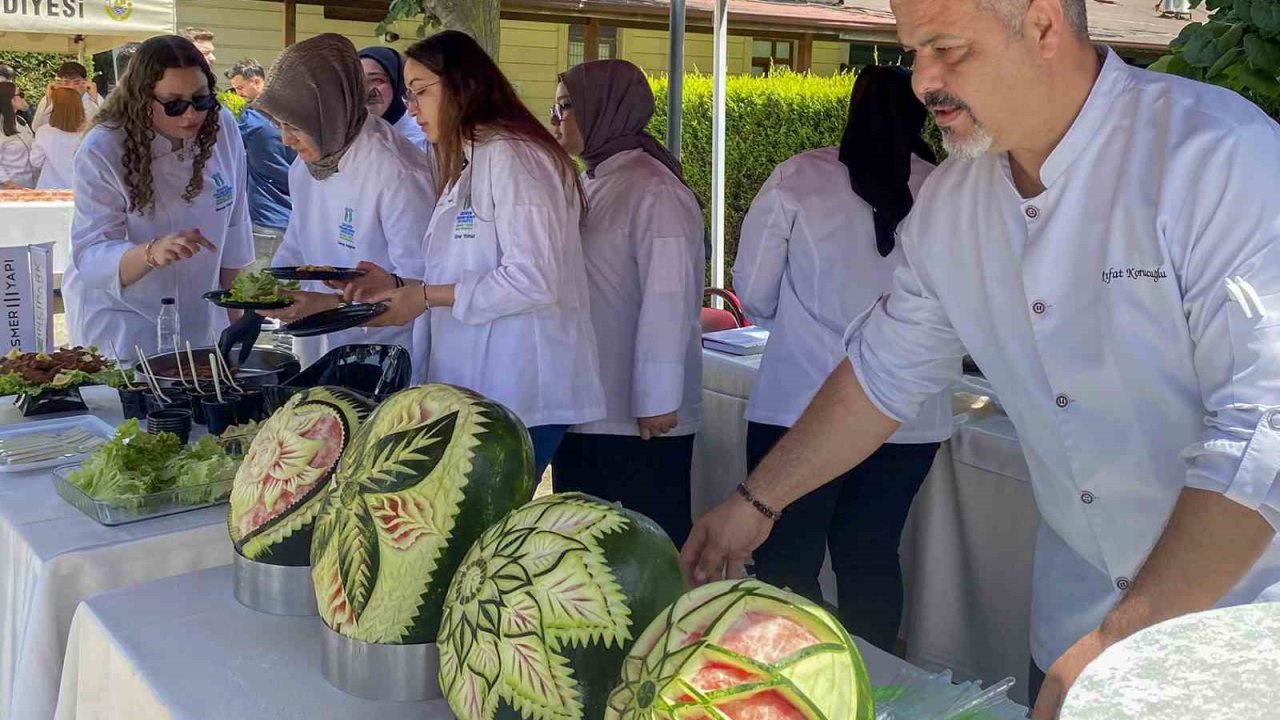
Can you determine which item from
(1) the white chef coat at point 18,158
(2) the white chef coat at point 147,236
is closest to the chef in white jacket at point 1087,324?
(2) the white chef coat at point 147,236

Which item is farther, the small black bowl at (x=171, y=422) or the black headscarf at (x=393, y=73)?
the black headscarf at (x=393, y=73)

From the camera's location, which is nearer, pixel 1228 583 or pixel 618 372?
pixel 1228 583

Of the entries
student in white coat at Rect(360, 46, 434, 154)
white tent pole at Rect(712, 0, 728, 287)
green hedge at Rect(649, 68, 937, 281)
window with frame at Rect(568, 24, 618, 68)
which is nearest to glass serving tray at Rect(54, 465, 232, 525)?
student in white coat at Rect(360, 46, 434, 154)

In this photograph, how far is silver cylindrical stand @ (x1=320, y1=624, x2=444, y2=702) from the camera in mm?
1188

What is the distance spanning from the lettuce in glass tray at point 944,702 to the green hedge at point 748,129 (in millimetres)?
8709

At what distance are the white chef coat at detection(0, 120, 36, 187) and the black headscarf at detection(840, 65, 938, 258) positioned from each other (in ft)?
28.2

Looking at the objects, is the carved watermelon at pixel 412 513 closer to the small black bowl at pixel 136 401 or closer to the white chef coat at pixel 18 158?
the small black bowl at pixel 136 401

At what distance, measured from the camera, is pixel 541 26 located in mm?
14086

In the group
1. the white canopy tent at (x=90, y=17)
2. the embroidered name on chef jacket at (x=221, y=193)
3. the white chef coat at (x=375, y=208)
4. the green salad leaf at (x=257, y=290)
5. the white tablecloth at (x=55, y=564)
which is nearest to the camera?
the white tablecloth at (x=55, y=564)

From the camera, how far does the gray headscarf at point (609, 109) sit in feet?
10.2

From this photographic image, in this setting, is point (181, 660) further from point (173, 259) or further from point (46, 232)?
point (46, 232)

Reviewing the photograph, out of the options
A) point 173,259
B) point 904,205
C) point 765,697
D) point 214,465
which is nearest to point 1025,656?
point 904,205

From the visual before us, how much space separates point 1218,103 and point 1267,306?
32 centimetres

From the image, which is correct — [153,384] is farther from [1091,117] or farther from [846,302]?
[1091,117]
